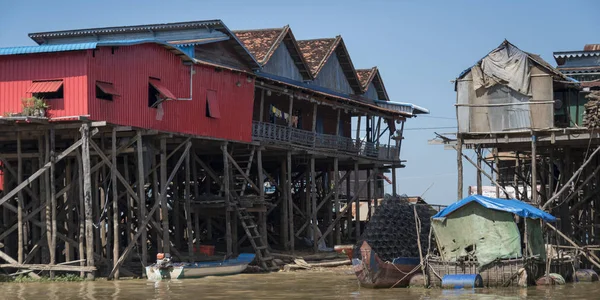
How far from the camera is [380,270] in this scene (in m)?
25.8

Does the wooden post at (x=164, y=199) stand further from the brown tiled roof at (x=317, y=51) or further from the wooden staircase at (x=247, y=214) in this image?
the brown tiled roof at (x=317, y=51)

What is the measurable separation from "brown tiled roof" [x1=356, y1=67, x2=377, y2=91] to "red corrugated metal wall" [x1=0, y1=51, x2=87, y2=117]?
18.4 m

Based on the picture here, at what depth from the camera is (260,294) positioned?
2508cm

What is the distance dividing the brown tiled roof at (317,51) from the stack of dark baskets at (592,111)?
1292 centimetres

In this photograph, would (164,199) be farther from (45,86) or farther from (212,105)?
(45,86)

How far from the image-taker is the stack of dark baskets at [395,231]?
91.6 ft

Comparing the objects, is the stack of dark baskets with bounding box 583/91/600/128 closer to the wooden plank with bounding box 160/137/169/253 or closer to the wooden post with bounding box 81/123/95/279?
the wooden plank with bounding box 160/137/169/253

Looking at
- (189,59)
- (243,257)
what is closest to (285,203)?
(243,257)

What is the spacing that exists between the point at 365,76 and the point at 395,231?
18339 mm

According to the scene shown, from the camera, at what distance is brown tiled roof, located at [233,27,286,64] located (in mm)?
37188

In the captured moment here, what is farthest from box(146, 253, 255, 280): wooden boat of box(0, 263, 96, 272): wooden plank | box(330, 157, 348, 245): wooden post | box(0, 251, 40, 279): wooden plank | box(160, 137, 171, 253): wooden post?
box(330, 157, 348, 245): wooden post

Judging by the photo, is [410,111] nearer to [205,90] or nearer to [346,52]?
[346,52]

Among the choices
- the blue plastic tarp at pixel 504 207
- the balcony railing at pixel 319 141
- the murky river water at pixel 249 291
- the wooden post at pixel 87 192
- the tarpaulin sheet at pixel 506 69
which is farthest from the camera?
the balcony railing at pixel 319 141

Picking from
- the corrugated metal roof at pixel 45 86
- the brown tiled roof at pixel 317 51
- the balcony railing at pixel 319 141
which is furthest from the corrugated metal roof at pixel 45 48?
the brown tiled roof at pixel 317 51
